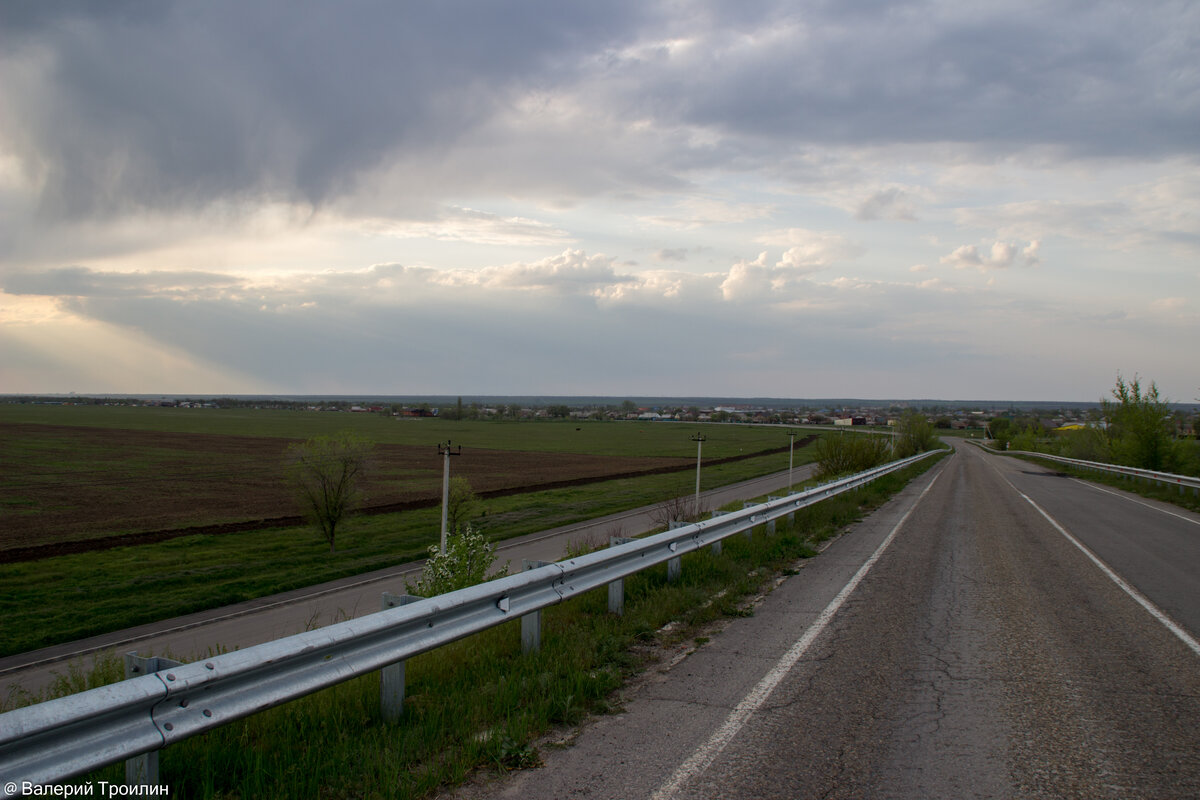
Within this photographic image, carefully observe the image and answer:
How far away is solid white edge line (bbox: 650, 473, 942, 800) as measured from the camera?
160 inches

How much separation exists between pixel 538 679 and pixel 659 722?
1.02 meters

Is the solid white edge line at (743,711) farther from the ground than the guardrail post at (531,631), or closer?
closer

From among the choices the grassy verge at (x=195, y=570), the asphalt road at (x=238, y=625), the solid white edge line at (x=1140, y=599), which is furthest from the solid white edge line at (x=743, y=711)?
the grassy verge at (x=195, y=570)

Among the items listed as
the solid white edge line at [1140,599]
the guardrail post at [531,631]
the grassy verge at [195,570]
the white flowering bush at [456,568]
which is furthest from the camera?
the grassy verge at [195,570]

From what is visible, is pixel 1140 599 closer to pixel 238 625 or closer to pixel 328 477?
pixel 238 625

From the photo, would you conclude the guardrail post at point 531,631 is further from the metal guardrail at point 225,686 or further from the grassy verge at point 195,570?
the grassy verge at point 195,570

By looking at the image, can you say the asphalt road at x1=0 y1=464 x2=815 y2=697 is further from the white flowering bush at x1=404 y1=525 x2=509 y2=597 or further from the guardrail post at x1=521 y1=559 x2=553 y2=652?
the guardrail post at x1=521 y1=559 x2=553 y2=652

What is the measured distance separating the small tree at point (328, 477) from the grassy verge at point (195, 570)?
119 cm

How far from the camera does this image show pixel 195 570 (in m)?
24.2

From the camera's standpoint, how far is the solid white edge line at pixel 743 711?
407 centimetres

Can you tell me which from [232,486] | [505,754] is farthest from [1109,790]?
[232,486]

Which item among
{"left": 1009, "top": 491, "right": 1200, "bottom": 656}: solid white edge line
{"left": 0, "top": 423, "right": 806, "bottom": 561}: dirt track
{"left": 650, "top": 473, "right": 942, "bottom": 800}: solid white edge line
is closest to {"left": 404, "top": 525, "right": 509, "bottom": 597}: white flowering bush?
{"left": 650, "top": 473, "right": 942, "bottom": 800}: solid white edge line

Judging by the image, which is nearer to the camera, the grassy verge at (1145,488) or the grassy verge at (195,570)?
the grassy verge at (195,570)

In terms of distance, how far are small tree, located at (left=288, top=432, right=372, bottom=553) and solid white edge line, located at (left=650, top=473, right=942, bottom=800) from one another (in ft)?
82.2
